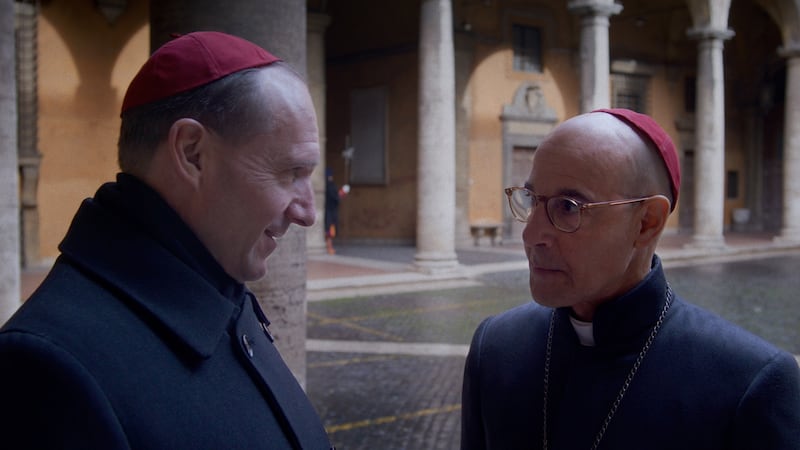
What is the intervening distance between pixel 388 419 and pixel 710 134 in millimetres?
14877

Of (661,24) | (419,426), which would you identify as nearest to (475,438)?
(419,426)

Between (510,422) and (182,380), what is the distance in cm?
74

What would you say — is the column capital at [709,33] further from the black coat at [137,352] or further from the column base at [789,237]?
the black coat at [137,352]

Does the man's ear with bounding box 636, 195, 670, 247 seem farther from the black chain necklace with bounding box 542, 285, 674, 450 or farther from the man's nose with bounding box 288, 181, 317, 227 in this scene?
the man's nose with bounding box 288, 181, 317, 227

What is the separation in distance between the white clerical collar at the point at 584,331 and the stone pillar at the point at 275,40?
115 inches

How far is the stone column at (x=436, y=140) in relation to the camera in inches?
523

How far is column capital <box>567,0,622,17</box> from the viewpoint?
605 inches

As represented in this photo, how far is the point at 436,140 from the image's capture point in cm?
1330

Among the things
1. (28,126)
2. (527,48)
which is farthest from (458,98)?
(28,126)

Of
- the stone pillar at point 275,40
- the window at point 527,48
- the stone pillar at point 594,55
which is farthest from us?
the window at point 527,48

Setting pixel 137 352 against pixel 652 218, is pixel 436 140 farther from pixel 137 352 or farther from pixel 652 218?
pixel 137 352

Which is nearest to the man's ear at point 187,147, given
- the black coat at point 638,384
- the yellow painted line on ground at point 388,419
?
the black coat at point 638,384

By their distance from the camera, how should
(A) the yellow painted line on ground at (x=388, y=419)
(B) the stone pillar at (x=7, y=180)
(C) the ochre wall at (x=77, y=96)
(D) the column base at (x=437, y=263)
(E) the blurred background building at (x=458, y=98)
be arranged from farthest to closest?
(D) the column base at (x=437, y=263) < (E) the blurred background building at (x=458, y=98) < (C) the ochre wall at (x=77, y=96) < (B) the stone pillar at (x=7, y=180) < (A) the yellow painted line on ground at (x=388, y=419)

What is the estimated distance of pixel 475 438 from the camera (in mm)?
1767
